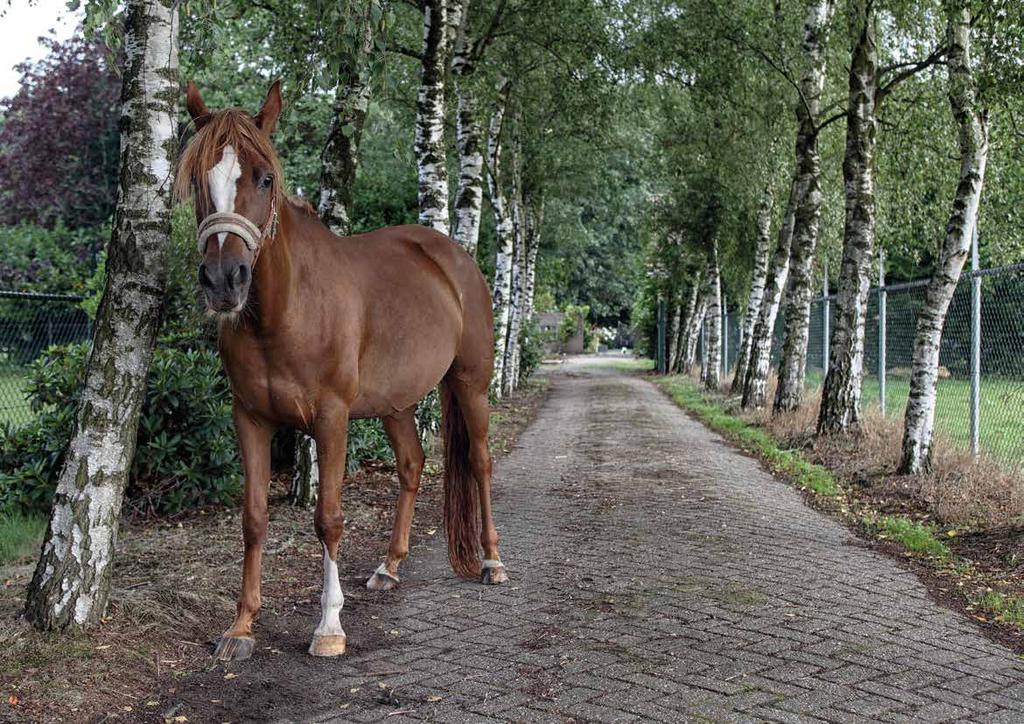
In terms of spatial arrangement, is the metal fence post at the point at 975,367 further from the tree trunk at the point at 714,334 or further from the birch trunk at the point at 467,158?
the tree trunk at the point at 714,334

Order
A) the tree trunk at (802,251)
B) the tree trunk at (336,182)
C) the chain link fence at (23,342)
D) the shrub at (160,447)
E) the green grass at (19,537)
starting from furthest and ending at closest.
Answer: the tree trunk at (802,251) < the chain link fence at (23,342) < the tree trunk at (336,182) < the shrub at (160,447) < the green grass at (19,537)

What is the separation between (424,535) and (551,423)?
10.3 meters

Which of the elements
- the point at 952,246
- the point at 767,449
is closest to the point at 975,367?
the point at 952,246

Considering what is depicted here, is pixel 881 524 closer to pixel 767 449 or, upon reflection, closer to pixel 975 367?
pixel 975 367

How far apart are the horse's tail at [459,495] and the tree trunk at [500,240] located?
12.6 metres

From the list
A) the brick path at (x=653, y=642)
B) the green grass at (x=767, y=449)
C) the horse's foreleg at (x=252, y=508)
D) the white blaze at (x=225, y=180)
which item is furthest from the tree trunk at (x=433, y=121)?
the white blaze at (x=225, y=180)

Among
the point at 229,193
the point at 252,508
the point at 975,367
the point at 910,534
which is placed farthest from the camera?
the point at 975,367

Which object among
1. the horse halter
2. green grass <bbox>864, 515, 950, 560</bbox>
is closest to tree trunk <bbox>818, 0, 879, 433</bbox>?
green grass <bbox>864, 515, 950, 560</bbox>

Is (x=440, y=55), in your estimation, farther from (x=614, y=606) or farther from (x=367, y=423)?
(x=614, y=606)

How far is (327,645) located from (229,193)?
88.3 inches

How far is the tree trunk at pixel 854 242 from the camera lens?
1219 cm

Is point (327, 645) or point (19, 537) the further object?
point (19, 537)

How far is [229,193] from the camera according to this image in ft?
13.8

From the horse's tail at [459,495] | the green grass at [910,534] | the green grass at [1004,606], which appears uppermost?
the horse's tail at [459,495]
